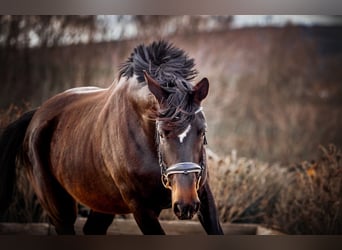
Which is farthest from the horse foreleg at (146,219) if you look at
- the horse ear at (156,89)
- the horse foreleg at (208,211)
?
the horse ear at (156,89)

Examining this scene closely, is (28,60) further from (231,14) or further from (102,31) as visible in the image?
(231,14)

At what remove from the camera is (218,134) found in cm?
461

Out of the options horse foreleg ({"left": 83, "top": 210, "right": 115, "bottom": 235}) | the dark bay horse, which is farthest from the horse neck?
horse foreleg ({"left": 83, "top": 210, "right": 115, "bottom": 235})

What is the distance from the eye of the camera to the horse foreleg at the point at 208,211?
3.77m

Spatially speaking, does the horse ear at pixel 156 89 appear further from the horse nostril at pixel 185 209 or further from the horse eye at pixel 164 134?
the horse nostril at pixel 185 209

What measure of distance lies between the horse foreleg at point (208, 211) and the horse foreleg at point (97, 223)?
84cm

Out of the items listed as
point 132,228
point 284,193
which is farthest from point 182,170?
point 284,193

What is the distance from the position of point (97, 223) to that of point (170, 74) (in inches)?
54.5

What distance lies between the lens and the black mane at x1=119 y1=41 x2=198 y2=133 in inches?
137

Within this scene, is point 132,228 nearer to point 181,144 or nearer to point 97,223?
point 97,223

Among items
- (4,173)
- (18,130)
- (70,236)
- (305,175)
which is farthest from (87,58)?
(305,175)

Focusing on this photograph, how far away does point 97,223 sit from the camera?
14.3 feet

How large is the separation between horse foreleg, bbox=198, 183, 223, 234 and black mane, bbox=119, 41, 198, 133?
0.56m

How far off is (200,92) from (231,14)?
44.2 inches
